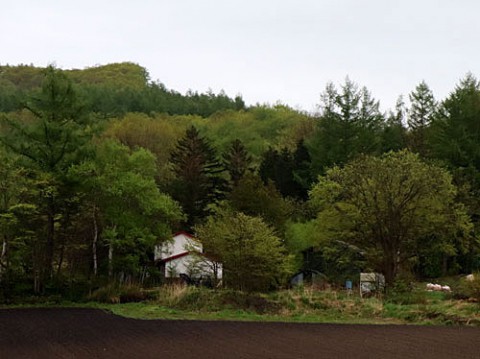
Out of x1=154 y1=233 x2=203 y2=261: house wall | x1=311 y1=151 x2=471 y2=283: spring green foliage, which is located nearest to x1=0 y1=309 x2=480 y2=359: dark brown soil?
x1=311 y1=151 x2=471 y2=283: spring green foliage

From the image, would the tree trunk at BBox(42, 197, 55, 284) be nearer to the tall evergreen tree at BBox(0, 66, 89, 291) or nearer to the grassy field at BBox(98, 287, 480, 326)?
the tall evergreen tree at BBox(0, 66, 89, 291)

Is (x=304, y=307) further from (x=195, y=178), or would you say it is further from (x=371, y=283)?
(x=195, y=178)

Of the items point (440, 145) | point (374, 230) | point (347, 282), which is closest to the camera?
point (374, 230)

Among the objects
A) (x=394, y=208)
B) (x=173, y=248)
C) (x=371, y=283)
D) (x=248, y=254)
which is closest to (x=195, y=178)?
(x=173, y=248)

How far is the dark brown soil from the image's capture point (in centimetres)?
1441

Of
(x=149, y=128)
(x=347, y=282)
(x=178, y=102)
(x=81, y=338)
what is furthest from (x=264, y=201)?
(x=178, y=102)

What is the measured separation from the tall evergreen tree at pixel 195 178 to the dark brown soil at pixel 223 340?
107 feet

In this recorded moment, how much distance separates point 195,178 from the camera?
189 feet

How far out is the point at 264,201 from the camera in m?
41.1

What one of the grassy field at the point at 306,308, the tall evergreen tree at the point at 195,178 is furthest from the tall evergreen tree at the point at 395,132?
the grassy field at the point at 306,308

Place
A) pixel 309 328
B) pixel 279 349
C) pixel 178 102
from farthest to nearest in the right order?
1. pixel 178 102
2. pixel 309 328
3. pixel 279 349

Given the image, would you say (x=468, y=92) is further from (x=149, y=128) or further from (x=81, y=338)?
(x=81, y=338)

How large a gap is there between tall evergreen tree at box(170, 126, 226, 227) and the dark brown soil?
32484mm

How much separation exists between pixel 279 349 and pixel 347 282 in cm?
2223
